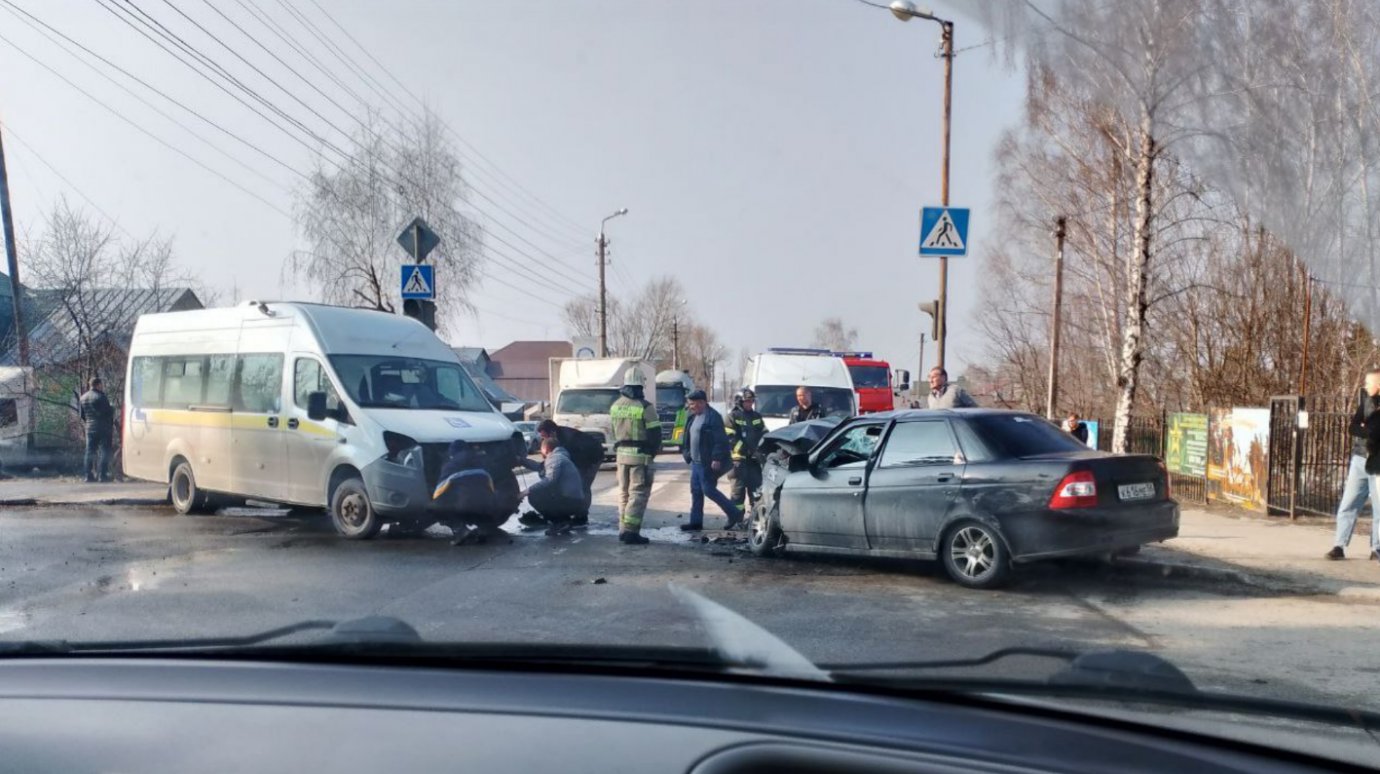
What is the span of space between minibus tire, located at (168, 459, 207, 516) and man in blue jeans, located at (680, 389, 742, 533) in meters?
5.03

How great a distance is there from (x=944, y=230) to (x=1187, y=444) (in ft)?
20.8

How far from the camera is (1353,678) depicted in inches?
141

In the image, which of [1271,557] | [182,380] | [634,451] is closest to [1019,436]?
[1271,557]

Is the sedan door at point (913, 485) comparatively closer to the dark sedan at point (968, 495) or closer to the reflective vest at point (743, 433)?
the dark sedan at point (968, 495)

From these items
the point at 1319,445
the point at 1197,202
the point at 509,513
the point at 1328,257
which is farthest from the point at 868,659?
the point at 1197,202

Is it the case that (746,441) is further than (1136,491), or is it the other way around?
(746,441)

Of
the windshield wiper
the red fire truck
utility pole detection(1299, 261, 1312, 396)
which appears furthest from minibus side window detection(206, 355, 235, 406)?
the red fire truck

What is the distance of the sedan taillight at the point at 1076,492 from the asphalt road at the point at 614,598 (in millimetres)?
453

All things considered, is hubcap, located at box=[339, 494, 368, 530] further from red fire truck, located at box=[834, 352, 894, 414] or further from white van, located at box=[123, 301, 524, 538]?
red fire truck, located at box=[834, 352, 894, 414]

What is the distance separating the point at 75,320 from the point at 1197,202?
54.5 feet

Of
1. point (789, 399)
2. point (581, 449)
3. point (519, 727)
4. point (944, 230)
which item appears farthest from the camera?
point (789, 399)

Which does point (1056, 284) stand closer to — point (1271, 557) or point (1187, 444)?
point (1187, 444)

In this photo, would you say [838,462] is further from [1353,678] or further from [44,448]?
[44,448]

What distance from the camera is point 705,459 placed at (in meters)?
11.7
